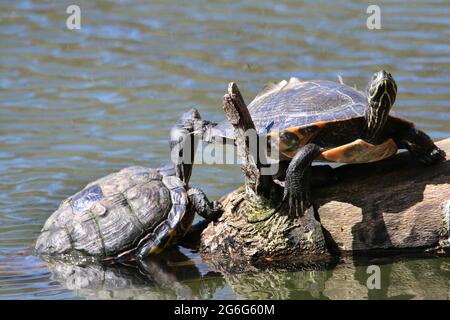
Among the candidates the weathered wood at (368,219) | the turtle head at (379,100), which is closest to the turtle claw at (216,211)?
the weathered wood at (368,219)

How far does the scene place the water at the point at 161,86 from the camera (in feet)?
19.4

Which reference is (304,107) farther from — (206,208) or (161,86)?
(161,86)

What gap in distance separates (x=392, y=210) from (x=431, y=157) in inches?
17.4

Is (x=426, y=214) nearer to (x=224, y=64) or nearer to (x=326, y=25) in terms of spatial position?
(x=224, y=64)

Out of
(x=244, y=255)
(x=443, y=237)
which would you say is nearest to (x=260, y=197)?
(x=244, y=255)

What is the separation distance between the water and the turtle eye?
0.85 m

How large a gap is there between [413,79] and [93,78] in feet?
12.7

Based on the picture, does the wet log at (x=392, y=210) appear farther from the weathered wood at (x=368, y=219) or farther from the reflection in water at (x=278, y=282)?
the reflection in water at (x=278, y=282)

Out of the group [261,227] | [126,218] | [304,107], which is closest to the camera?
[261,227]

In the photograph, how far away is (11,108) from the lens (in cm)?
1012

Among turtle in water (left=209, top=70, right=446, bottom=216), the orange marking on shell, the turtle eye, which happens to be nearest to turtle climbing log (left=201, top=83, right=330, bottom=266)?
turtle in water (left=209, top=70, right=446, bottom=216)

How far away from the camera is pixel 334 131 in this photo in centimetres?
593

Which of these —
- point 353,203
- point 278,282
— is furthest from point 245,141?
point 278,282

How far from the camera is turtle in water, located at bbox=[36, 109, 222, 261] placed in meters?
6.27
